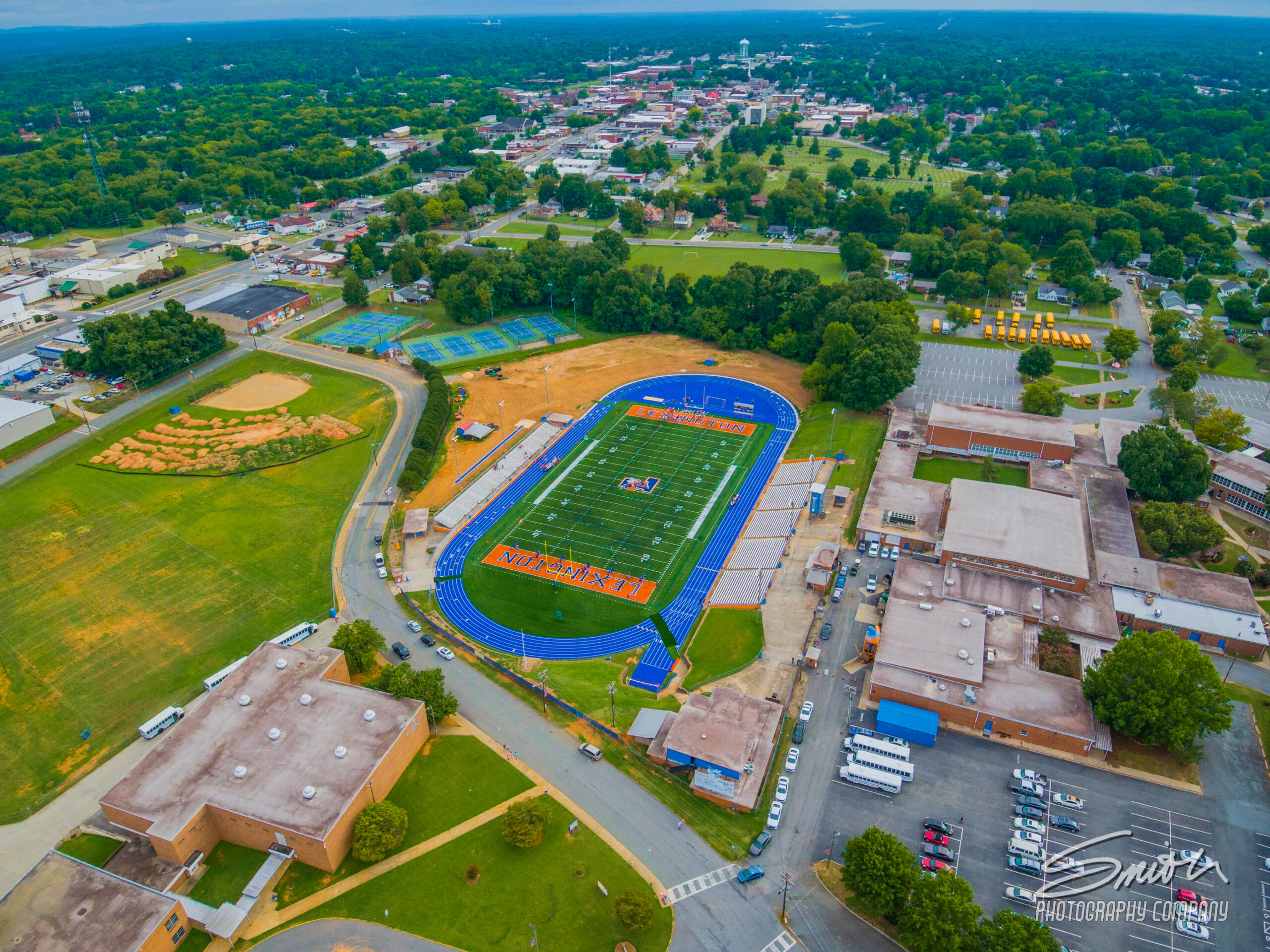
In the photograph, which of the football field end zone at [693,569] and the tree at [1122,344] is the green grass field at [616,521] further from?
the tree at [1122,344]

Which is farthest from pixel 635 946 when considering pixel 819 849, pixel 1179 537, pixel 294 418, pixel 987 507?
pixel 294 418

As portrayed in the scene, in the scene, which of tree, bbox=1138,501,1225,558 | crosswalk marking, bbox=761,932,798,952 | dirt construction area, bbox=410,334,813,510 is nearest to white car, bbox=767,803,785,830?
crosswalk marking, bbox=761,932,798,952

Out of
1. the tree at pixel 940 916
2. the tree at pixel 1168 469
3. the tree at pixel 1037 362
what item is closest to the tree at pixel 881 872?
the tree at pixel 940 916

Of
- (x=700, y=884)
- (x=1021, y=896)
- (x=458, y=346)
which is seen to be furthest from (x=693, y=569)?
(x=458, y=346)

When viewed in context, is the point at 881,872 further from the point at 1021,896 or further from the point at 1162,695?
the point at 1162,695

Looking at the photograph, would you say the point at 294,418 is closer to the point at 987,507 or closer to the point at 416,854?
the point at 416,854

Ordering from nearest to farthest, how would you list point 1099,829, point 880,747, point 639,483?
point 1099,829, point 880,747, point 639,483

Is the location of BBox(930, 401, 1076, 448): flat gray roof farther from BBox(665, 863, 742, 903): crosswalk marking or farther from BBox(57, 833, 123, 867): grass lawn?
BBox(57, 833, 123, 867): grass lawn
